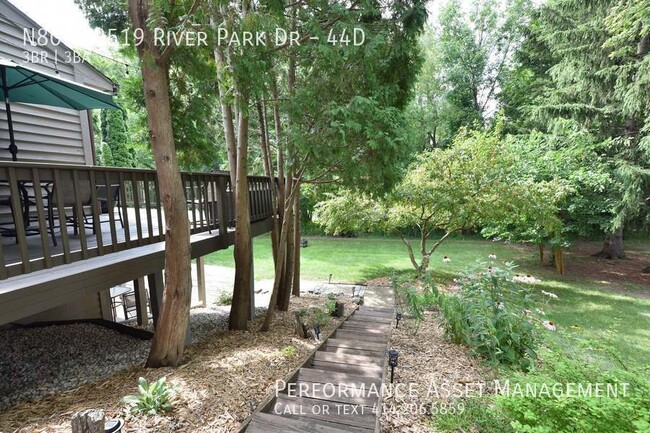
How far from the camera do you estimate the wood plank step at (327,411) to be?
223cm

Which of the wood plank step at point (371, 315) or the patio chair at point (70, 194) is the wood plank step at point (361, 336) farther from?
the patio chair at point (70, 194)

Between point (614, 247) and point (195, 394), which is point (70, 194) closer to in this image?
point (195, 394)

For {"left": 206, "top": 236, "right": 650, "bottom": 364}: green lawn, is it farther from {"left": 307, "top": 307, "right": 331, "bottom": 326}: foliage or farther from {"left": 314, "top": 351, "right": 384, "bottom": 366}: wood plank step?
{"left": 307, "top": 307, "right": 331, "bottom": 326}: foliage

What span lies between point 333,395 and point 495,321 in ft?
6.65

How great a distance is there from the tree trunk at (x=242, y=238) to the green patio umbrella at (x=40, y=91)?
69.1 inches

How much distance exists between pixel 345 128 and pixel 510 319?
302cm

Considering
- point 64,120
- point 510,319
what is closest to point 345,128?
point 510,319

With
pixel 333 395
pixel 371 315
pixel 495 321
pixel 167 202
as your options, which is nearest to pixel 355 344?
pixel 333 395

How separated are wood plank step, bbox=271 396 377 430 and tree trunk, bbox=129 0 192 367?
4.81 feet

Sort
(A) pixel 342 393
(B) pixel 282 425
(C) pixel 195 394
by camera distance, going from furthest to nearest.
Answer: (A) pixel 342 393, (C) pixel 195 394, (B) pixel 282 425

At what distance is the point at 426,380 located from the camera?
2969 mm

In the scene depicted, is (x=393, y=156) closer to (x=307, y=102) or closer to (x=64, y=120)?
(x=307, y=102)

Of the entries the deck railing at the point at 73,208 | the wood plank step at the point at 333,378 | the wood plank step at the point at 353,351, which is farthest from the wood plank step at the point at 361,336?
the deck railing at the point at 73,208

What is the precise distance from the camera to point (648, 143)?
827 centimetres
